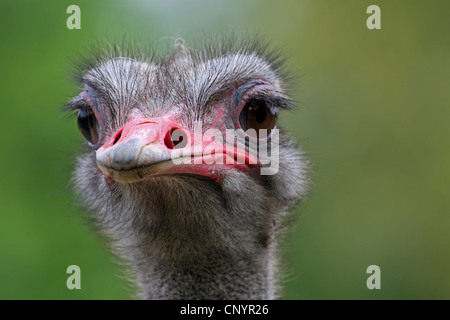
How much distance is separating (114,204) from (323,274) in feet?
13.5

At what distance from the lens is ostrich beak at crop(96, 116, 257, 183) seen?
164cm

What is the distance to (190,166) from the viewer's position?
1856mm

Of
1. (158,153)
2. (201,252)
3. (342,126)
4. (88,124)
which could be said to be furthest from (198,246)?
(342,126)

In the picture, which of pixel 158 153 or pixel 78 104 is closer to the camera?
pixel 158 153

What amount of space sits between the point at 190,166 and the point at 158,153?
207mm

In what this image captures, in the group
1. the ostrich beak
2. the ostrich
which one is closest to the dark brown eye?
the ostrich

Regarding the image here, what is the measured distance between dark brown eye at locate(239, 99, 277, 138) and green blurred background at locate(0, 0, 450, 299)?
3049mm

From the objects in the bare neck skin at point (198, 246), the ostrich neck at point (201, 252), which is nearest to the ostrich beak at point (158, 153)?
the bare neck skin at point (198, 246)

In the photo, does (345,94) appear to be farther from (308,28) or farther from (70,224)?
(70,224)

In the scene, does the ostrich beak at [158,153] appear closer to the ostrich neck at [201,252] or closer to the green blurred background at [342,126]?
the ostrich neck at [201,252]

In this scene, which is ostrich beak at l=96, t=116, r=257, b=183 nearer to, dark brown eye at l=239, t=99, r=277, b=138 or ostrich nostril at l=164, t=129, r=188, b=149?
ostrich nostril at l=164, t=129, r=188, b=149

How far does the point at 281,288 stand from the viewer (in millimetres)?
2928

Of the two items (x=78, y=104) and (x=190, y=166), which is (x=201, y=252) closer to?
(x=190, y=166)

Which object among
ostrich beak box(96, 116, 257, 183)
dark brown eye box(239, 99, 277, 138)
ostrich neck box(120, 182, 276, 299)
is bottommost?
ostrich neck box(120, 182, 276, 299)
